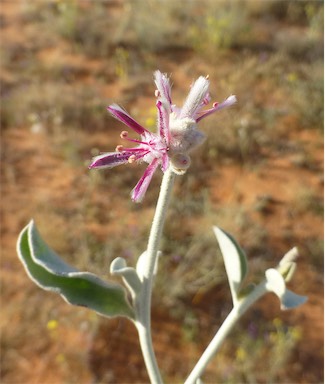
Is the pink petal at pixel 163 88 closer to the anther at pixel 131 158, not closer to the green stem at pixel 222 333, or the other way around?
the anther at pixel 131 158

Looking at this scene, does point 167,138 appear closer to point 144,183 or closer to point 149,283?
→ point 144,183

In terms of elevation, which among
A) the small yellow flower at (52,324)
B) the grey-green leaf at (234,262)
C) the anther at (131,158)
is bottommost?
the small yellow flower at (52,324)

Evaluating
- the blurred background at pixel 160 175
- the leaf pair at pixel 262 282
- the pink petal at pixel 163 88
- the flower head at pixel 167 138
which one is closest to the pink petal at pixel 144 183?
the flower head at pixel 167 138

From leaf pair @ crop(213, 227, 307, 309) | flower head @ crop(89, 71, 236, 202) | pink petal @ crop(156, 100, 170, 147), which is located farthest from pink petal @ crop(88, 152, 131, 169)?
leaf pair @ crop(213, 227, 307, 309)

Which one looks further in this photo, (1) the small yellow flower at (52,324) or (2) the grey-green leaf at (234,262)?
Result: (1) the small yellow flower at (52,324)

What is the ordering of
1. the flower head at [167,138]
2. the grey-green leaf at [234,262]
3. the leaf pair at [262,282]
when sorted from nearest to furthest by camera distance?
the flower head at [167,138] < the leaf pair at [262,282] < the grey-green leaf at [234,262]

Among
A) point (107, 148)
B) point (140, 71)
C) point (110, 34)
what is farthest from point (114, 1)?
point (107, 148)

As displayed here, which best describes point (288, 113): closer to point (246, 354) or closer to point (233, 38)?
point (233, 38)

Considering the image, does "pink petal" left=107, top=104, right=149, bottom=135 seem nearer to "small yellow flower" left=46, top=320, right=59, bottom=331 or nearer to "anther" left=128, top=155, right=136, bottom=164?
"anther" left=128, top=155, right=136, bottom=164
